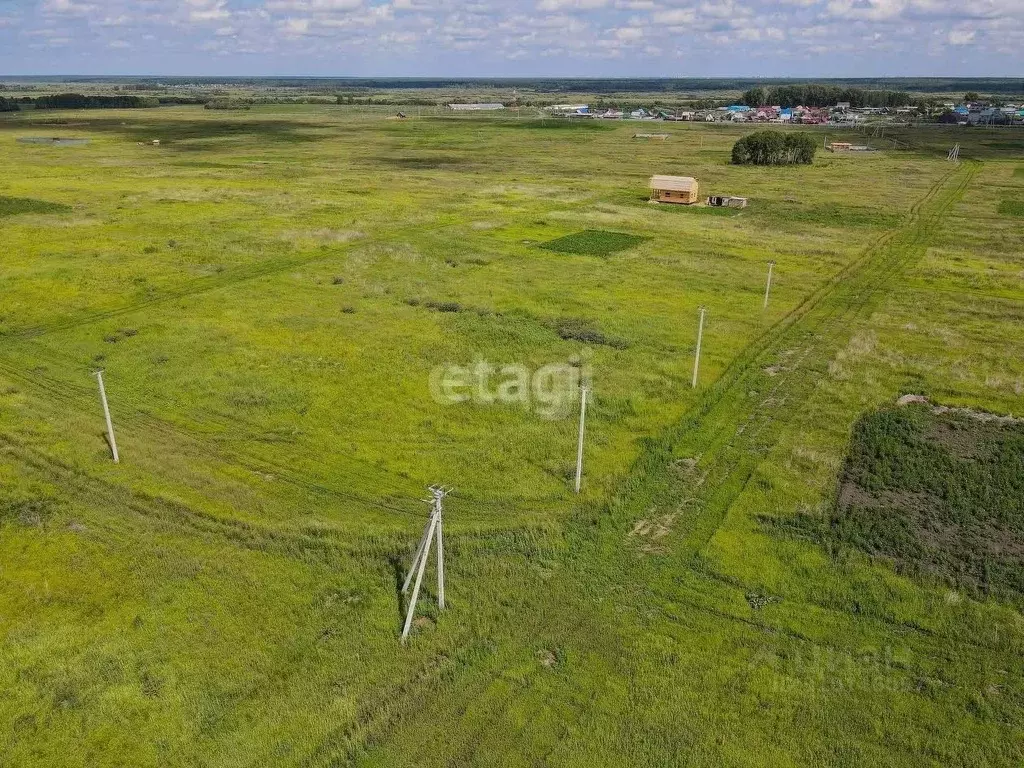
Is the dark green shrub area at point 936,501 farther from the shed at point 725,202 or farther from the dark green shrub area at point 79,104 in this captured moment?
the dark green shrub area at point 79,104

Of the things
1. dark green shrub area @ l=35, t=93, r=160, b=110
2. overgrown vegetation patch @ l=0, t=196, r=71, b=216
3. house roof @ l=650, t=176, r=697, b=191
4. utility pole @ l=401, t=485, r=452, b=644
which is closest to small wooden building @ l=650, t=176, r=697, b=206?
house roof @ l=650, t=176, r=697, b=191

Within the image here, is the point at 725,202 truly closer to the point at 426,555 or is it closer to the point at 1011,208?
the point at 1011,208

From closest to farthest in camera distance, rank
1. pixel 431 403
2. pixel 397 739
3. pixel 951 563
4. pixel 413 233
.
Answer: pixel 397 739, pixel 951 563, pixel 431 403, pixel 413 233

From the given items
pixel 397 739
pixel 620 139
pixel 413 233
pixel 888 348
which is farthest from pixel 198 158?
pixel 397 739

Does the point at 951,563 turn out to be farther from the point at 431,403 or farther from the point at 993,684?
the point at 431,403

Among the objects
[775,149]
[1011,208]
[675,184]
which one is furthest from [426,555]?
[775,149]

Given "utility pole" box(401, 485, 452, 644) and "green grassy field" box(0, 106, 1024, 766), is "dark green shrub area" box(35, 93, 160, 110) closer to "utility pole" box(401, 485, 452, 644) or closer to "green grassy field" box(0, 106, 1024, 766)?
"green grassy field" box(0, 106, 1024, 766)
